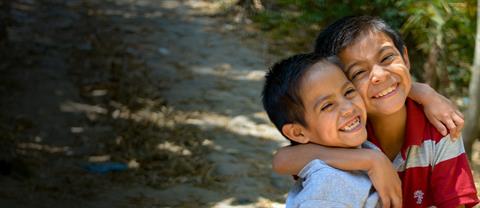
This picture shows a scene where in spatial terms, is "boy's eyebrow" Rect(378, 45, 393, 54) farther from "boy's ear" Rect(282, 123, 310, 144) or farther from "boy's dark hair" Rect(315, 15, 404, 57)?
"boy's ear" Rect(282, 123, 310, 144)

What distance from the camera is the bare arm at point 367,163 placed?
7.25 feet

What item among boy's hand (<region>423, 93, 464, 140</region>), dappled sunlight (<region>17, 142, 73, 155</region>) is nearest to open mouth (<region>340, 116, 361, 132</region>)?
boy's hand (<region>423, 93, 464, 140</region>)

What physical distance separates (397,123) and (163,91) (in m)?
Answer: 4.07

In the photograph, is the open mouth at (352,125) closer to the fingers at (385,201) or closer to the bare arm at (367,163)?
the bare arm at (367,163)

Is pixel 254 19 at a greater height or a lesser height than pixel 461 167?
lesser

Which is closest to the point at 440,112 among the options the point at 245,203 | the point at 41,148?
the point at 245,203

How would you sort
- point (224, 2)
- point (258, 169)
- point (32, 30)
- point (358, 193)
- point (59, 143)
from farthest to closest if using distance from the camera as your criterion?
point (224, 2) → point (32, 30) → point (59, 143) → point (258, 169) → point (358, 193)

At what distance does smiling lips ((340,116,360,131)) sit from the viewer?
2.20m

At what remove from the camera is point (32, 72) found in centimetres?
663

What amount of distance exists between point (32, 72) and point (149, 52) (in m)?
1.23

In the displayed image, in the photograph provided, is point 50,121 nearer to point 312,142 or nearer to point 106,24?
point 106,24

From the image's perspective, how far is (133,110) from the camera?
5.92 meters

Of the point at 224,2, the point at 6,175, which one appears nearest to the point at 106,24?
the point at 224,2

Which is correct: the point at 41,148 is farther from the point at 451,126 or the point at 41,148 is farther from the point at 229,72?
the point at 451,126
